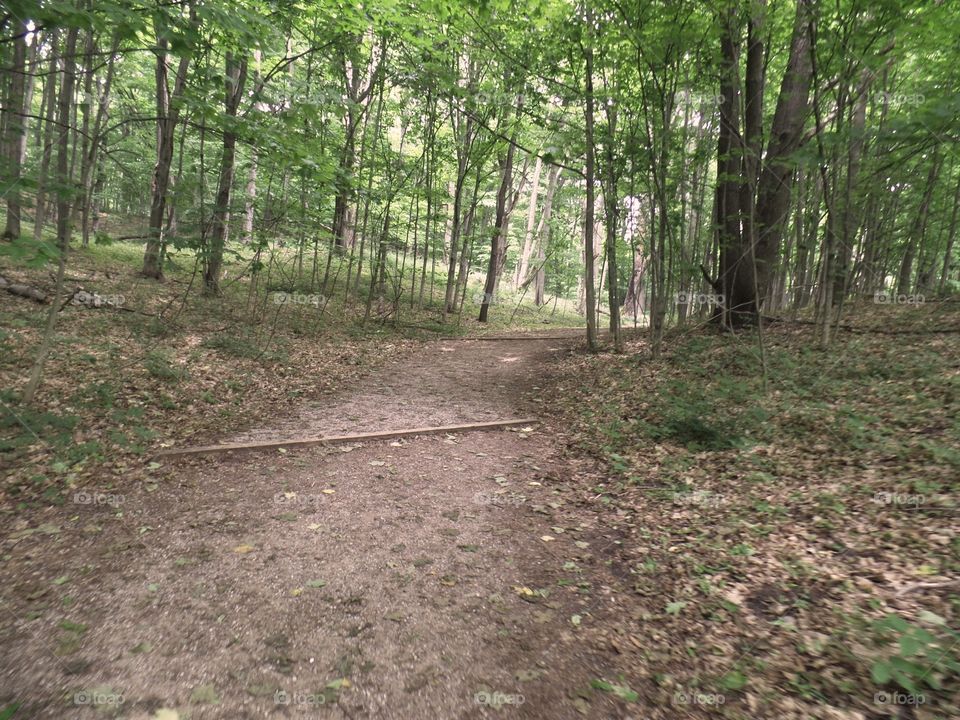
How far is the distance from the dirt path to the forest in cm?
3

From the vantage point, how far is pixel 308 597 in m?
3.69

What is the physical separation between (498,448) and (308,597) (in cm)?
369

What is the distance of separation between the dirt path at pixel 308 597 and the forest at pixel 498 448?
0.09 feet

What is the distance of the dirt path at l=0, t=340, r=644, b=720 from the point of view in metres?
2.82

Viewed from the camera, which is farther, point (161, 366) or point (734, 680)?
point (161, 366)

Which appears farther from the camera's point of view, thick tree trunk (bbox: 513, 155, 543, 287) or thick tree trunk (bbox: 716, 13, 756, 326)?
thick tree trunk (bbox: 513, 155, 543, 287)

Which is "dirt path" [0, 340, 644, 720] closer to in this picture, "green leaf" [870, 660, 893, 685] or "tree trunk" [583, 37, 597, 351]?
"green leaf" [870, 660, 893, 685]

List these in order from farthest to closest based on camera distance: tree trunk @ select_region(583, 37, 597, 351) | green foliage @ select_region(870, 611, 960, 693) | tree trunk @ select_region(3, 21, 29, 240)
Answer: tree trunk @ select_region(583, 37, 597, 351)
tree trunk @ select_region(3, 21, 29, 240)
green foliage @ select_region(870, 611, 960, 693)

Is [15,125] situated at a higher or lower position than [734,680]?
higher

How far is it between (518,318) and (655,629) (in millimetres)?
20452

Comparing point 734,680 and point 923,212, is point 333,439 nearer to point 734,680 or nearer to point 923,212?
point 734,680

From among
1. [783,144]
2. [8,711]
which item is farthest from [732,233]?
[8,711]

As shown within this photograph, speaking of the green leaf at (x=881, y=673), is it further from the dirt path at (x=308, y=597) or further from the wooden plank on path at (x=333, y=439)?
the wooden plank on path at (x=333, y=439)

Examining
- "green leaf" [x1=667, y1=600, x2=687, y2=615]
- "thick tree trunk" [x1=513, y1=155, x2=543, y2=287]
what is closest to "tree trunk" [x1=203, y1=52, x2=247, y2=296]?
"green leaf" [x1=667, y1=600, x2=687, y2=615]
